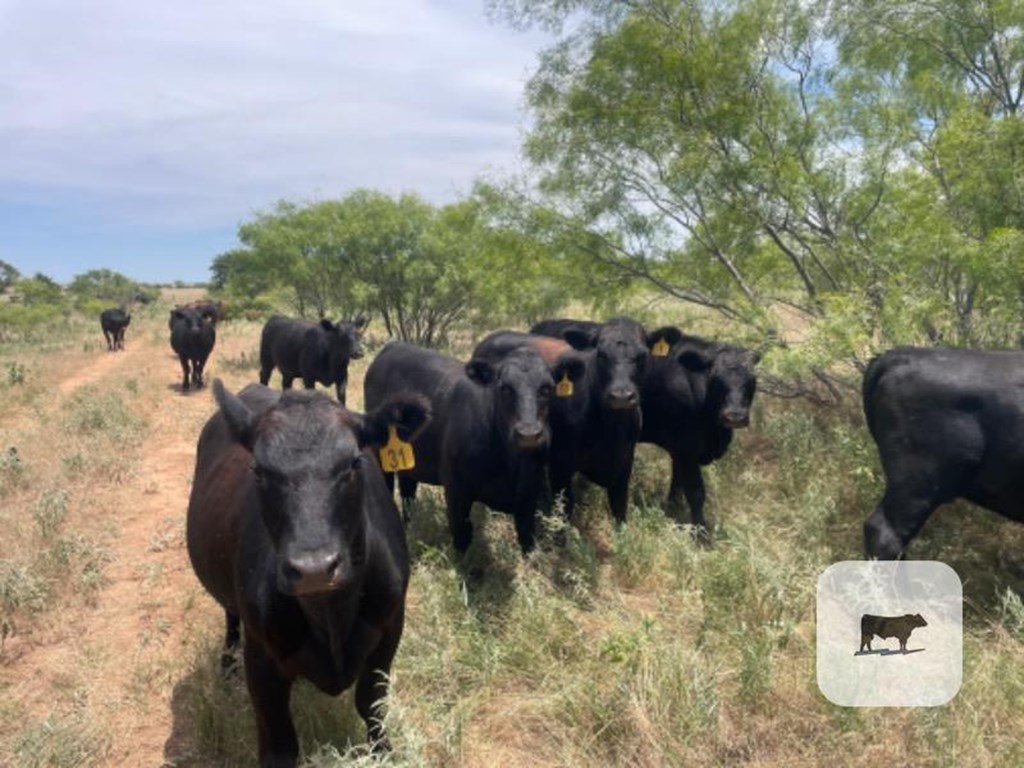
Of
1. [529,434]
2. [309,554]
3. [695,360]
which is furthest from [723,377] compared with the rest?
[309,554]

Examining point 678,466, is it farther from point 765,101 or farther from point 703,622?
point 765,101

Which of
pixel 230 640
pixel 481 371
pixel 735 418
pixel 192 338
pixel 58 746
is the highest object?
pixel 192 338

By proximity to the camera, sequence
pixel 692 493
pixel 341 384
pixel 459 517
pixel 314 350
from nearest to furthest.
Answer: pixel 459 517 < pixel 692 493 < pixel 341 384 < pixel 314 350

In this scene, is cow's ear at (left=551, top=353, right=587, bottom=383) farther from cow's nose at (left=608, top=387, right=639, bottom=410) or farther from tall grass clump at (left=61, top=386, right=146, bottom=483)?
tall grass clump at (left=61, top=386, right=146, bottom=483)

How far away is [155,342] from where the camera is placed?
24797 millimetres

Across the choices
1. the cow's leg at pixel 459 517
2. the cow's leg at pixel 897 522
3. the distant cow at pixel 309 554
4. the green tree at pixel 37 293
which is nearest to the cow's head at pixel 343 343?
the cow's leg at pixel 459 517

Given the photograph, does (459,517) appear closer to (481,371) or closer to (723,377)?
(481,371)

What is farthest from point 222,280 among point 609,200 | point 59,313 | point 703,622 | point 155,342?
point 703,622

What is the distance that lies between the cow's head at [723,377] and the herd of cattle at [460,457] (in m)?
0.02

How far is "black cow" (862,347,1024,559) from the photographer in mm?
4301

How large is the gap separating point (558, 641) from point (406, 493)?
9.17 ft

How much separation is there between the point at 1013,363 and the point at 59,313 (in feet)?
149

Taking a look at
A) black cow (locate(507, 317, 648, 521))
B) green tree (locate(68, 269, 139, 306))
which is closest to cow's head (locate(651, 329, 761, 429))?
black cow (locate(507, 317, 648, 521))

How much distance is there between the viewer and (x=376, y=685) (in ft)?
9.89
